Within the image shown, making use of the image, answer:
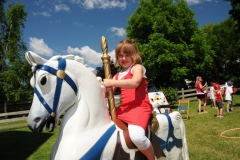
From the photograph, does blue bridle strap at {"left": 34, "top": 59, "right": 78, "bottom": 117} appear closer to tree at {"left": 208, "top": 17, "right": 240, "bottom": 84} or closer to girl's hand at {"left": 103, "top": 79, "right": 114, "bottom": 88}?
girl's hand at {"left": 103, "top": 79, "right": 114, "bottom": 88}

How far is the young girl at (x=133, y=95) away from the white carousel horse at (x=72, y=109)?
5.7 inches

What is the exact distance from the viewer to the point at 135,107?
7.25ft

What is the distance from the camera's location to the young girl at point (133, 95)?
2.06m

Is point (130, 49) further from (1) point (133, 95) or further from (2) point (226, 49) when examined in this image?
(2) point (226, 49)

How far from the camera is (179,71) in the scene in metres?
19.7

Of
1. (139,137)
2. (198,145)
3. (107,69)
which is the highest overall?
(107,69)

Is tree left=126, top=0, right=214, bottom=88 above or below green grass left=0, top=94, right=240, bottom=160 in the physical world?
above

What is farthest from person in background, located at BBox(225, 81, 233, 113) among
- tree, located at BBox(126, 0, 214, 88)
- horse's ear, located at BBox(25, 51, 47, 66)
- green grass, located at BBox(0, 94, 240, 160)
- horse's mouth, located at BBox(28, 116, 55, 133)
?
horse's ear, located at BBox(25, 51, 47, 66)

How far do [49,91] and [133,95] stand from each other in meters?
0.89

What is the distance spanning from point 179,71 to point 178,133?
687 inches

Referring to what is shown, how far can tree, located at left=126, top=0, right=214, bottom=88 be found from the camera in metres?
20.0

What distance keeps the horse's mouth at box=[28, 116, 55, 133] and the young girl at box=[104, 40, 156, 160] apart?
647mm

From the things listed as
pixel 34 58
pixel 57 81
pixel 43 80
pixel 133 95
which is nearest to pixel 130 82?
pixel 133 95

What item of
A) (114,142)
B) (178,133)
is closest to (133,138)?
(114,142)
